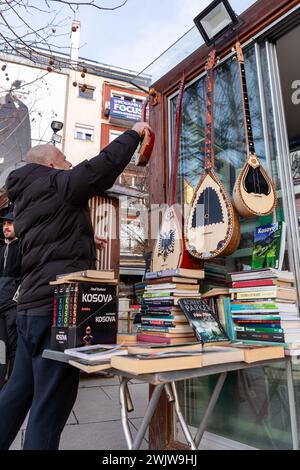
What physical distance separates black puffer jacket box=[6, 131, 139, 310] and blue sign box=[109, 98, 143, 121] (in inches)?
549

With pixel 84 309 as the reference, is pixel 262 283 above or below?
above

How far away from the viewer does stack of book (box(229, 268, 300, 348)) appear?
1.44 m

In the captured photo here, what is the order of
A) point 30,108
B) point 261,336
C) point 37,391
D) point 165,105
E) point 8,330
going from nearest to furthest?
point 37,391, point 261,336, point 165,105, point 8,330, point 30,108

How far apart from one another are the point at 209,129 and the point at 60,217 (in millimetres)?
1079

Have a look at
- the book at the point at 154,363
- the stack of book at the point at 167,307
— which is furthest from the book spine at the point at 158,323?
the book at the point at 154,363

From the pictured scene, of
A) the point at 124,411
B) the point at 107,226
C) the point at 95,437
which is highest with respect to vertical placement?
the point at 107,226

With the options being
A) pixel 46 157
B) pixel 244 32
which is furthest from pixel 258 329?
pixel 244 32

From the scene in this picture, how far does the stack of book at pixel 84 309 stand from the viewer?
1352 millimetres

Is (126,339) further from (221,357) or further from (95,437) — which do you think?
(95,437)

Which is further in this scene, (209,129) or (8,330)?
(8,330)

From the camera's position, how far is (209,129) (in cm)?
207

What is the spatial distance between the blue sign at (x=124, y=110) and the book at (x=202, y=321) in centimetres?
1416

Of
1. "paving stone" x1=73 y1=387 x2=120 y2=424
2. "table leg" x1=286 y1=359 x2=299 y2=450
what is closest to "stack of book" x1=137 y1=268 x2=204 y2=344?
"table leg" x1=286 y1=359 x2=299 y2=450
